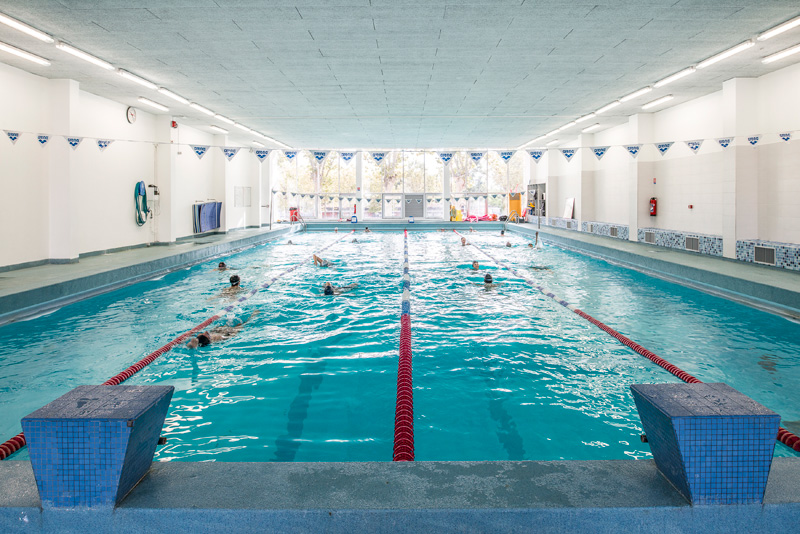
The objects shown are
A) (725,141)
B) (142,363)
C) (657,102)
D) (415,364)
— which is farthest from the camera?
(657,102)

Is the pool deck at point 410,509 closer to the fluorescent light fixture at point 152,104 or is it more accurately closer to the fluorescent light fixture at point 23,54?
the fluorescent light fixture at point 23,54

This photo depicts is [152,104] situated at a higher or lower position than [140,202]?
higher

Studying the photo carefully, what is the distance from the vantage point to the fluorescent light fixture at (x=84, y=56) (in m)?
7.80

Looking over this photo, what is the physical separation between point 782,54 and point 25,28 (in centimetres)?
1156

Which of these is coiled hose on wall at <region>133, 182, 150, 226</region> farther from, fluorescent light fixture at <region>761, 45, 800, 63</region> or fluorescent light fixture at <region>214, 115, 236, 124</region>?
fluorescent light fixture at <region>761, 45, 800, 63</region>

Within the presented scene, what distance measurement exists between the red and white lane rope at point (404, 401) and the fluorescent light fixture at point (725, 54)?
261 inches

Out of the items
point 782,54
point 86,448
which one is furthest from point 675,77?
point 86,448

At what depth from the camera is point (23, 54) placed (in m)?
8.09

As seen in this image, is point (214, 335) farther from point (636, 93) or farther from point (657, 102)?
point (657, 102)

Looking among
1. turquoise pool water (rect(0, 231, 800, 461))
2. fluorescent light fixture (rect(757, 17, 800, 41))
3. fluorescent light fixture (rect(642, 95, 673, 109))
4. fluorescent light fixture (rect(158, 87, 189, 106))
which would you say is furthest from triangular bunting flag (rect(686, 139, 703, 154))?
fluorescent light fixture (rect(158, 87, 189, 106))

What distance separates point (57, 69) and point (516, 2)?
819 centimetres

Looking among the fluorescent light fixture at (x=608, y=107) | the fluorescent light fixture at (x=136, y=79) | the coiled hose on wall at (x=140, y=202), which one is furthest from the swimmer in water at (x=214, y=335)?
the fluorescent light fixture at (x=608, y=107)

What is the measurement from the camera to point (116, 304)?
25.1 ft

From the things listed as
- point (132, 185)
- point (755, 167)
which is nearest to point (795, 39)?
point (755, 167)
